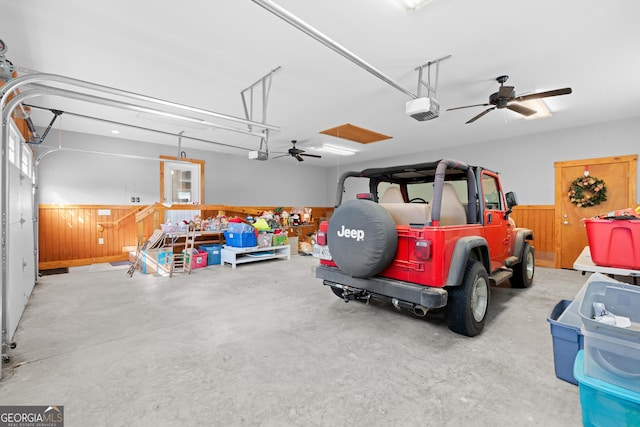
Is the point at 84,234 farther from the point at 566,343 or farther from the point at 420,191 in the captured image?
the point at 566,343

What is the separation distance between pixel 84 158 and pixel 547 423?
892cm

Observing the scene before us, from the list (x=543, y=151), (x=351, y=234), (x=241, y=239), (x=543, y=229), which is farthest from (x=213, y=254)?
(x=543, y=151)

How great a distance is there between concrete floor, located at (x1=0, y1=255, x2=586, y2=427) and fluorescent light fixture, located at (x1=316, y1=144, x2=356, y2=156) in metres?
5.19

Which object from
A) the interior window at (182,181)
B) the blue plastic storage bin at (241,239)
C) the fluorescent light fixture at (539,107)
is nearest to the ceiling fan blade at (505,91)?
the fluorescent light fixture at (539,107)

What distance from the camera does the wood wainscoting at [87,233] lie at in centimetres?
607

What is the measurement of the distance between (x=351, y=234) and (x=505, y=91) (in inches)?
118

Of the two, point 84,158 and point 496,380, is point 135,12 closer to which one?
point 496,380

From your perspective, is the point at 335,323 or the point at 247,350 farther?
the point at 335,323

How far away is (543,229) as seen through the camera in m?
6.69

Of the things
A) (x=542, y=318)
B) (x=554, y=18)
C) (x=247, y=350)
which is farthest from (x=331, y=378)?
(x=554, y=18)

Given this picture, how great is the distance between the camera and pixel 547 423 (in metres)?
1.70

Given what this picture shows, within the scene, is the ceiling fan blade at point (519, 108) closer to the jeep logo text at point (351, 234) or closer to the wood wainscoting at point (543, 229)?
the jeep logo text at point (351, 234)

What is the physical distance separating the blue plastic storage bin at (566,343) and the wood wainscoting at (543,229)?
5.53m

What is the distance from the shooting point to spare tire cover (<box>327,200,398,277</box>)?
264 cm
